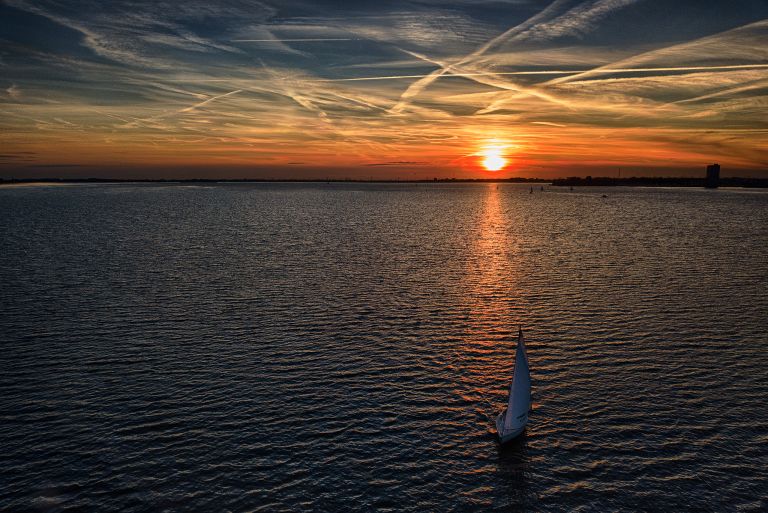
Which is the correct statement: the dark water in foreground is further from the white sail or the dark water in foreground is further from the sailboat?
the white sail

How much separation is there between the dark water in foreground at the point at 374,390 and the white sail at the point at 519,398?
99 centimetres

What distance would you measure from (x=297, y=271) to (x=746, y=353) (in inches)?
1832

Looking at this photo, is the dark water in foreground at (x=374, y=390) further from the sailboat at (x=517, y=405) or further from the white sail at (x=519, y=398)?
the white sail at (x=519, y=398)

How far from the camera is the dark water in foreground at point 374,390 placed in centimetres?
2102

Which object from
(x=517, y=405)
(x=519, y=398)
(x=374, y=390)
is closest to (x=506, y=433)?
(x=517, y=405)

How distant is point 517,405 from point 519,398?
0.34 m

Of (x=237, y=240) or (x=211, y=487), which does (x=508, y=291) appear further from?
(x=237, y=240)

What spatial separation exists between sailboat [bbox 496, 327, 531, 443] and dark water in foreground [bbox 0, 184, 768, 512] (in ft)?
2.37

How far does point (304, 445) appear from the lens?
23922 mm

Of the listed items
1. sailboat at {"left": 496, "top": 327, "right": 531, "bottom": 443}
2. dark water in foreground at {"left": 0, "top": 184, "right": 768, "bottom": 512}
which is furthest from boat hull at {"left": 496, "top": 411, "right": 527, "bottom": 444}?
dark water in foreground at {"left": 0, "top": 184, "right": 768, "bottom": 512}

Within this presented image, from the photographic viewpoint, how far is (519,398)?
2445 centimetres

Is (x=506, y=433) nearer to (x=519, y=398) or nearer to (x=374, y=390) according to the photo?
(x=519, y=398)

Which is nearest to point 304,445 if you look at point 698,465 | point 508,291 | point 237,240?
point 698,465

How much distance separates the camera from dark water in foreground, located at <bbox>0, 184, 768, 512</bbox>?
2102 cm
